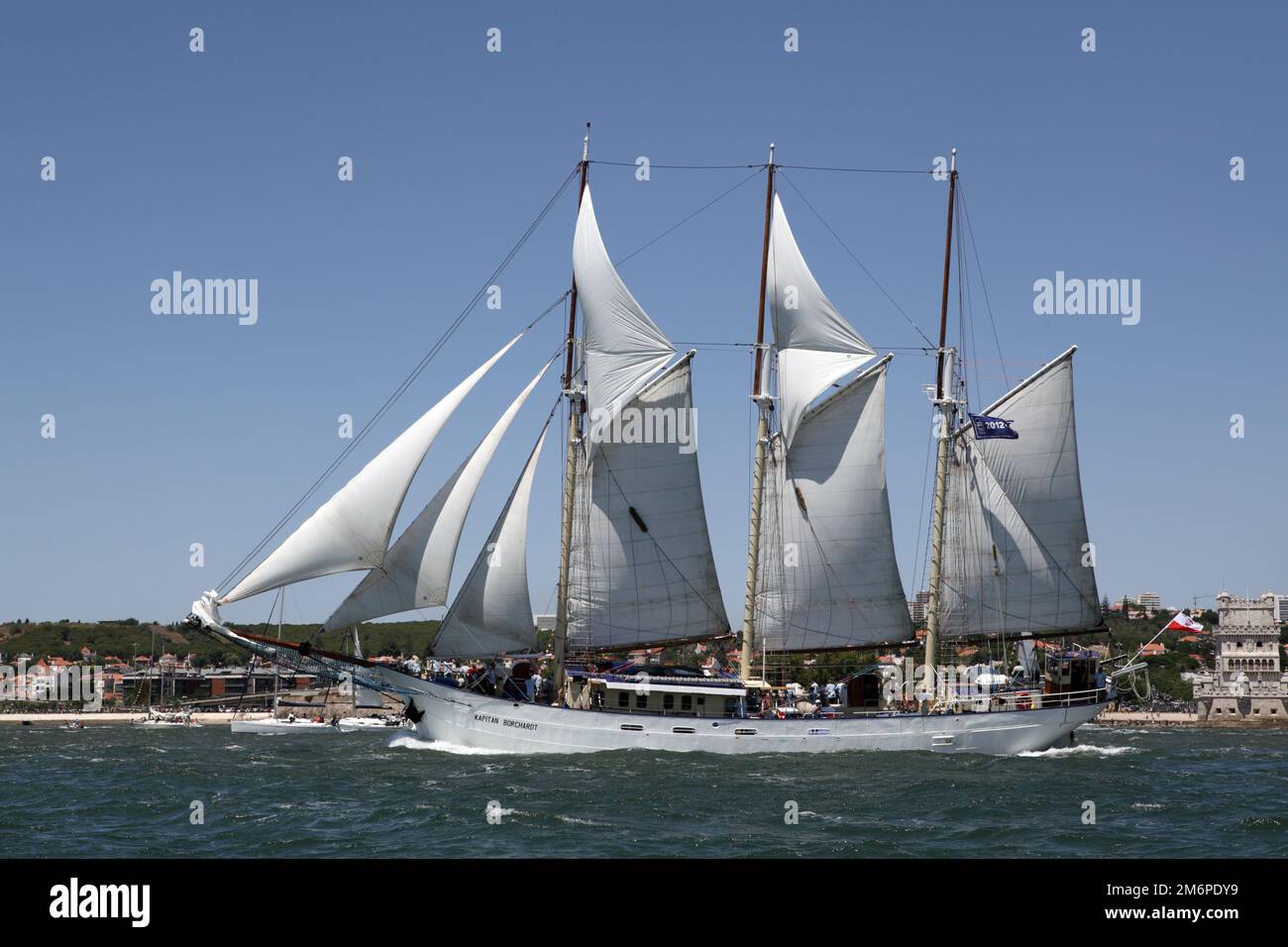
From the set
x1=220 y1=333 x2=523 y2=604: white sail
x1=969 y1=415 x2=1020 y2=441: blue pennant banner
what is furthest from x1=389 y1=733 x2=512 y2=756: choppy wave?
x1=969 y1=415 x2=1020 y2=441: blue pennant banner

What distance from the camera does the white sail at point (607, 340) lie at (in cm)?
5516

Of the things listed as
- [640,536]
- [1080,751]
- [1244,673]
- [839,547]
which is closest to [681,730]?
[640,536]

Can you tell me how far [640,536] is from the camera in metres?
55.2

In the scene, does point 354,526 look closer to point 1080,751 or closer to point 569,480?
point 569,480

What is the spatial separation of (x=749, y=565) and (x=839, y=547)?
161 inches

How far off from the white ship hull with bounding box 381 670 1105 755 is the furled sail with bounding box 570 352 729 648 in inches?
161

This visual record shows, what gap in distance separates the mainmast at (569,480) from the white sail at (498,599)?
9.06 feet

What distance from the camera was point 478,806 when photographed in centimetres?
3662

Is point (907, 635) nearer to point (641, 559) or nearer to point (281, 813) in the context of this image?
point (641, 559)

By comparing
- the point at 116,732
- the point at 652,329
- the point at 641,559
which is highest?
the point at 652,329

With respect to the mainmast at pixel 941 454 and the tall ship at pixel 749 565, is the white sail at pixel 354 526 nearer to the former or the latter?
the tall ship at pixel 749 565

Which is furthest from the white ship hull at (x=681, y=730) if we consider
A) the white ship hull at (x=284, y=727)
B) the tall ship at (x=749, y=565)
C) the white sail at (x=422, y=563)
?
the white ship hull at (x=284, y=727)
